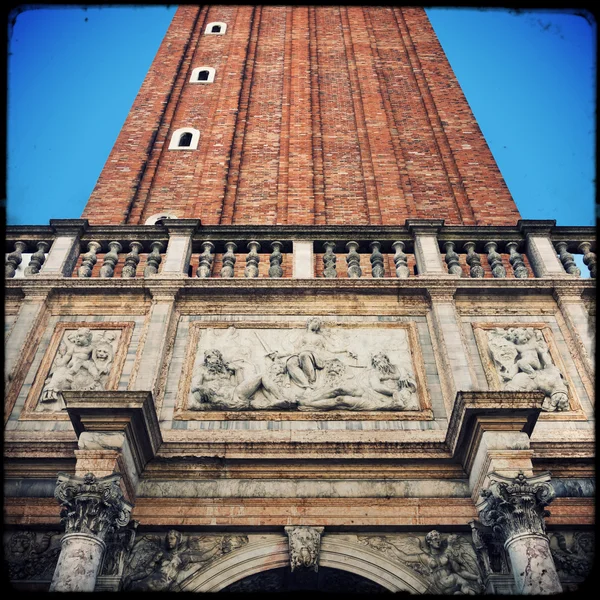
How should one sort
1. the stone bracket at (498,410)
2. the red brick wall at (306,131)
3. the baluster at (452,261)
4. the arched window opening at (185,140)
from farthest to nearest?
the arched window opening at (185,140), the red brick wall at (306,131), the baluster at (452,261), the stone bracket at (498,410)

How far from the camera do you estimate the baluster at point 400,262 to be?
34.3 feet

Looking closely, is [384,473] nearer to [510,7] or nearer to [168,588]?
[168,588]

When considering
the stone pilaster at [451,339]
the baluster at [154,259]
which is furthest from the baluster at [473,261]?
the baluster at [154,259]

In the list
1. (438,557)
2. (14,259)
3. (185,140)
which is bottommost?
(438,557)

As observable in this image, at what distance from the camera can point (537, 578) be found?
6.52 meters

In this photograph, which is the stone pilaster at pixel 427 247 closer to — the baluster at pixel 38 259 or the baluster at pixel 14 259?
the baluster at pixel 38 259

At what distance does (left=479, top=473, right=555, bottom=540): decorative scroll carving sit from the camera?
22.9 ft

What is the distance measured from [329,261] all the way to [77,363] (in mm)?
3624

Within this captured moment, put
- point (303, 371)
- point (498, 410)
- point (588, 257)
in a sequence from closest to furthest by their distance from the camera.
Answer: point (498, 410)
point (303, 371)
point (588, 257)

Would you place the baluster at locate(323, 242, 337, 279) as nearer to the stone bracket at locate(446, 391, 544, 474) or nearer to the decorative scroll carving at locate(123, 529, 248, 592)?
the stone bracket at locate(446, 391, 544, 474)

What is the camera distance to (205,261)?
10688mm

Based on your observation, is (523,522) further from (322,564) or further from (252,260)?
(252,260)

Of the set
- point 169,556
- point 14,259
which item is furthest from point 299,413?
point 14,259

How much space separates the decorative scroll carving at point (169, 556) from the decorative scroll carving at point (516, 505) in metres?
2.48
